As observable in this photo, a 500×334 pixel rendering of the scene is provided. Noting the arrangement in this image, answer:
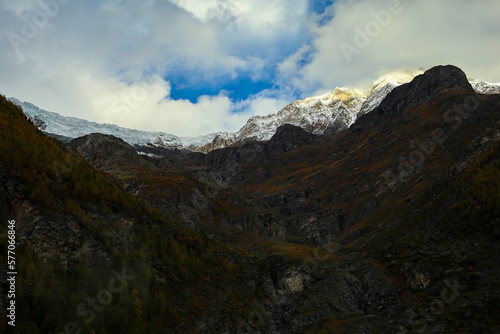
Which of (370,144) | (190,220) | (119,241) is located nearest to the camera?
(119,241)

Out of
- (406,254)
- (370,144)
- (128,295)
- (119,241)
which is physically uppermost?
(370,144)

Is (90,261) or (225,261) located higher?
(90,261)

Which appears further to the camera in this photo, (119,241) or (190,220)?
(190,220)

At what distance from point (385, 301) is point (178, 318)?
35.1 metres

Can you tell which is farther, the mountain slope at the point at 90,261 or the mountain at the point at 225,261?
the mountain at the point at 225,261

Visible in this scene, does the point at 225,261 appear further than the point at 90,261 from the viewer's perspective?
Yes

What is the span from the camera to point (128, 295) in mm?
33812

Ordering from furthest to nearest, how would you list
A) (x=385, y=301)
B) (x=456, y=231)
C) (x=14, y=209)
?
(x=456, y=231), (x=385, y=301), (x=14, y=209)

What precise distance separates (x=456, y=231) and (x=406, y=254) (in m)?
9.96

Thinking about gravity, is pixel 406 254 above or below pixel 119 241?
below

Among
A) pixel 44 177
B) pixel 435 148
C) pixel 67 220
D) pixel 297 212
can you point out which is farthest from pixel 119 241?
pixel 435 148

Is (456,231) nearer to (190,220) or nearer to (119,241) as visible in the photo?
(119,241)

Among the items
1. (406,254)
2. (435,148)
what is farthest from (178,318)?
(435,148)

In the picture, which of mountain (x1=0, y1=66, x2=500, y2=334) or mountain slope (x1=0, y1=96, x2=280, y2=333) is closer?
mountain slope (x1=0, y1=96, x2=280, y2=333)
